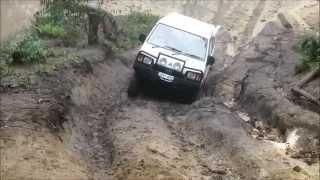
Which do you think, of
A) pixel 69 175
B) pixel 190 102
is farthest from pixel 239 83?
pixel 69 175

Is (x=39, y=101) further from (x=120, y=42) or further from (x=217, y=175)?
(x=120, y=42)

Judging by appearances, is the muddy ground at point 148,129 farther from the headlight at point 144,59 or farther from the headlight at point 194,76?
the headlight at point 144,59

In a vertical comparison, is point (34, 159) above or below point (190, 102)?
above

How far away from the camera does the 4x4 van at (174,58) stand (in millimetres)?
11320

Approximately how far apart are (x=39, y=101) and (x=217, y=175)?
317 centimetres

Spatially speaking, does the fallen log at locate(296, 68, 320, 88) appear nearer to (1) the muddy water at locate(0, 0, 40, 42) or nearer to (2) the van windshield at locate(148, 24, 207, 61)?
(2) the van windshield at locate(148, 24, 207, 61)

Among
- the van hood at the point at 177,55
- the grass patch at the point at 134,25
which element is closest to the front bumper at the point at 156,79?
the van hood at the point at 177,55

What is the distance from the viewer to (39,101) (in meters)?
9.02

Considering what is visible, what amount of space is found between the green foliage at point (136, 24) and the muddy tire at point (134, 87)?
499 cm

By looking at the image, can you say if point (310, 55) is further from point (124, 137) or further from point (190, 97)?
point (124, 137)

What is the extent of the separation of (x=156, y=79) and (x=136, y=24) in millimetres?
8193

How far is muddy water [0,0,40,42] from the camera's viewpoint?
2223 centimetres

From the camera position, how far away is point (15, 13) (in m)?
23.5

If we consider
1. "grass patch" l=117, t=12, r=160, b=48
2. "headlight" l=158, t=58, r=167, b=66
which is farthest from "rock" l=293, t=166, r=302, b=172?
"grass patch" l=117, t=12, r=160, b=48
